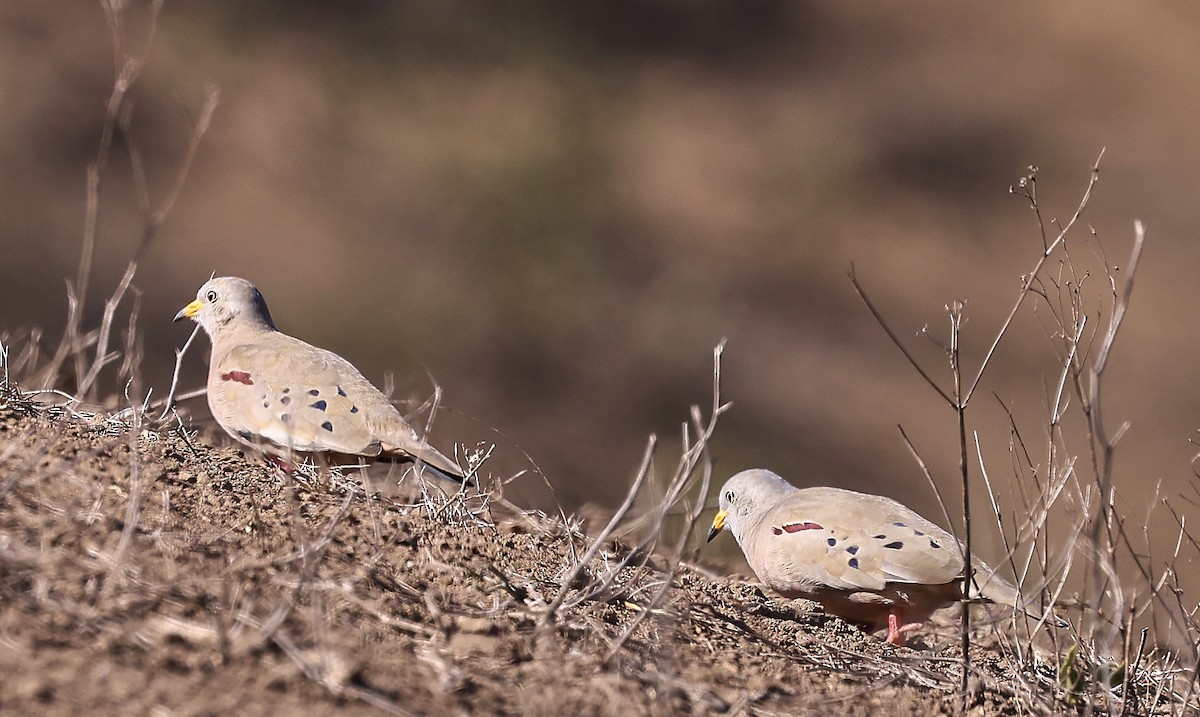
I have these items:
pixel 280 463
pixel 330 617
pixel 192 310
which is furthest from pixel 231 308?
pixel 330 617

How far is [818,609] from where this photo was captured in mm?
5566

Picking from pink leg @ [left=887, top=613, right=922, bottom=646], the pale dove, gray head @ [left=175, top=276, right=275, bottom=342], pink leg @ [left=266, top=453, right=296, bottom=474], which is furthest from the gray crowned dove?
gray head @ [left=175, top=276, right=275, bottom=342]

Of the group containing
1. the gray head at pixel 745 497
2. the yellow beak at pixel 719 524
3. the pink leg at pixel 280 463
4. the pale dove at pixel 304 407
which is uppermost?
the pale dove at pixel 304 407

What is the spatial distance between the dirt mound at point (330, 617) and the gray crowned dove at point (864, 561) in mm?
322

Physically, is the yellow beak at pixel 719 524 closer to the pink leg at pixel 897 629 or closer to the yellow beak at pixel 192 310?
the pink leg at pixel 897 629

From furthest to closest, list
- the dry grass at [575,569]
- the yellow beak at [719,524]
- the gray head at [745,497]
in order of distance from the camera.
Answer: the yellow beak at [719,524]
the gray head at [745,497]
the dry grass at [575,569]

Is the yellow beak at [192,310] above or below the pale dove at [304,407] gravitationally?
above

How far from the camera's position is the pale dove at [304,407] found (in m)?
5.08

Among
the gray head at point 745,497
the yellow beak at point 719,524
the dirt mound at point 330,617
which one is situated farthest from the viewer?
the yellow beak at point 719,524

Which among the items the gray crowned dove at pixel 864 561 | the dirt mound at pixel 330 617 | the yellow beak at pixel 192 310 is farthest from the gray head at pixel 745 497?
the yellow beak at pixel 192 310

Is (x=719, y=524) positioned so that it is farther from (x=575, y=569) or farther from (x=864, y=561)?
(x=575, y=569)

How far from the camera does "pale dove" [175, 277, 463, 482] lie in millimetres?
5078

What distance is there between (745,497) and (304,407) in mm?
2140

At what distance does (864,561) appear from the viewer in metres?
5.19
